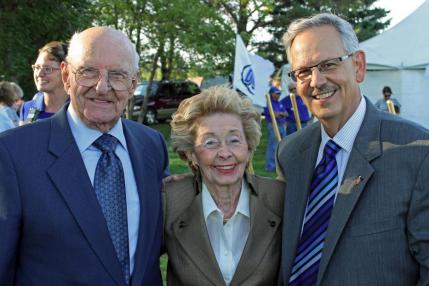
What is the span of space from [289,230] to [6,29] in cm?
1115

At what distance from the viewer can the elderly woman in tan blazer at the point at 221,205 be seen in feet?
10.7

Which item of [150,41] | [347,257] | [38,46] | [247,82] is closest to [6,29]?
[38,46]

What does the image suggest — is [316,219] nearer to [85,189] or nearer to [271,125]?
[85,189]

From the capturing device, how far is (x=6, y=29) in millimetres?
12641

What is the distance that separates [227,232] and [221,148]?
0.49 metres

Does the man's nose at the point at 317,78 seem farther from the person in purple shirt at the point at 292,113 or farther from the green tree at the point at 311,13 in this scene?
the green tree at the point at 311,13

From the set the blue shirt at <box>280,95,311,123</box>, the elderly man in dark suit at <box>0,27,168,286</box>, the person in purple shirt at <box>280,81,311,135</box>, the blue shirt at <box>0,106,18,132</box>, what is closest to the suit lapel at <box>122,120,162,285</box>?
the elderly man in dark suit at <box>0,27,168,286</box>

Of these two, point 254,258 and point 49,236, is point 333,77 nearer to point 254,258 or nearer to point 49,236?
point 254,258

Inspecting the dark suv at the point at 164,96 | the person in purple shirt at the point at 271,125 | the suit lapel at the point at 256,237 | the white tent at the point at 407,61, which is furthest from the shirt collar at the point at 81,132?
the dark suv at the point at 164,96

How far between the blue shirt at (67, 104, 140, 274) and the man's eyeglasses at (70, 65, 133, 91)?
0.18m

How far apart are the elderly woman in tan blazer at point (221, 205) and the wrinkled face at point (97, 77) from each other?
2.01ft

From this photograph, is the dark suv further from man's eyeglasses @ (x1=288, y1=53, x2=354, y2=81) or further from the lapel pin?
the lapel pin

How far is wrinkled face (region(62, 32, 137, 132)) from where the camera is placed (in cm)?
287

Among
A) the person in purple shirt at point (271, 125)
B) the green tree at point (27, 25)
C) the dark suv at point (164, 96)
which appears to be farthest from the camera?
the dark suv at point (164, 96)
